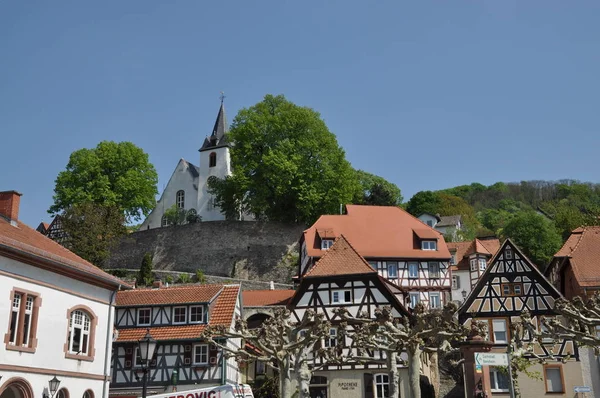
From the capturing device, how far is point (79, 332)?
25266 mm

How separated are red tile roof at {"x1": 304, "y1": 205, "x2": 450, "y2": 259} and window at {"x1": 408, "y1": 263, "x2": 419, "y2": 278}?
2.43 feet

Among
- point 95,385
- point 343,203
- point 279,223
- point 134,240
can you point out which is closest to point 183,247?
point 134,240

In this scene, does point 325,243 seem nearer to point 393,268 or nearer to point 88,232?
point 393,268

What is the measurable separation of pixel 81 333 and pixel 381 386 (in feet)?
56.4

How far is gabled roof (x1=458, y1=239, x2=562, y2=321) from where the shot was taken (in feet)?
126

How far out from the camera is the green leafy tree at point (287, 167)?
61.4m

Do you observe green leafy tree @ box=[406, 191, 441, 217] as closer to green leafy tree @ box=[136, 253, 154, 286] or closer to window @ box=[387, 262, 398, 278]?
window @ box=[387, 262, 398, 278]

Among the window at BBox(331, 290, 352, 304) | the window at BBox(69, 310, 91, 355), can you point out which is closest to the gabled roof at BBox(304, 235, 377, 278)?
the window at BBox(331, 290, 352, 304)

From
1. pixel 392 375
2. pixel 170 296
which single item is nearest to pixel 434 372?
pixel 392 375

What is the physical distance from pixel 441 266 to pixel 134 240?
98.9ft

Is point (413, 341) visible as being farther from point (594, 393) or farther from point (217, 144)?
point (217, 144)

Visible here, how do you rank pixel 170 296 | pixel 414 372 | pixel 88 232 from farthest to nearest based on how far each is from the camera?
1. pixel 88 232
2. pixel 170 296
3. pixel 414 372

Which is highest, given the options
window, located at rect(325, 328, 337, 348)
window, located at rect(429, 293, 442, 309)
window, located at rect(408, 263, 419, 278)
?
window, located at rect(408, 263, 419, 278)

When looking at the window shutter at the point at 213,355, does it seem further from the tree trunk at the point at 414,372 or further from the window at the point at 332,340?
the tree trunk at the point at 414,372
